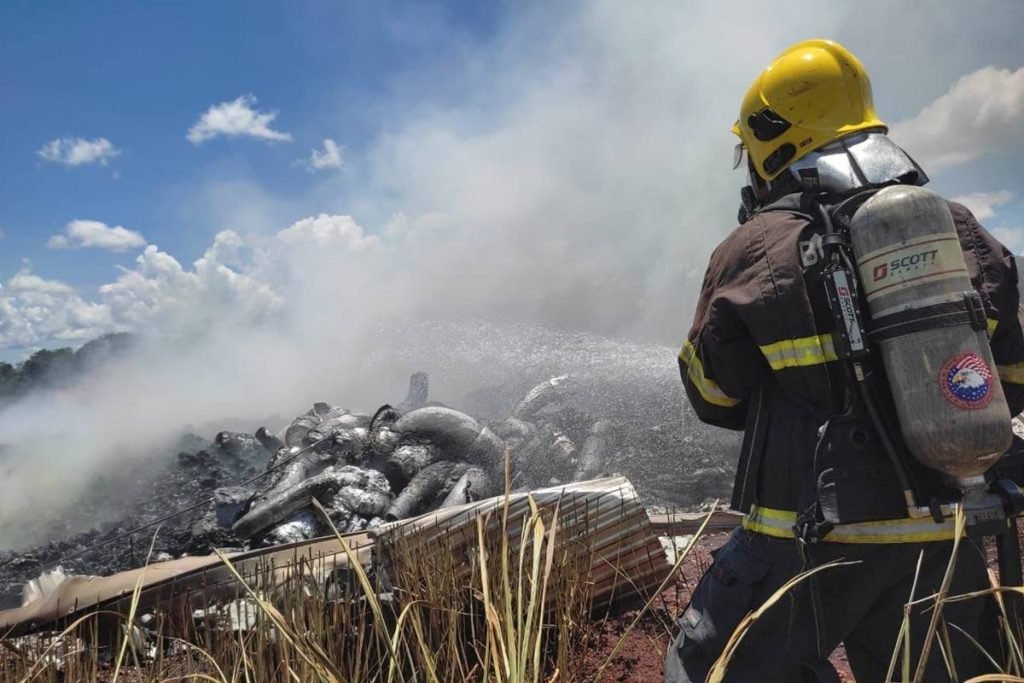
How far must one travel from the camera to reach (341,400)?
20.3 metres

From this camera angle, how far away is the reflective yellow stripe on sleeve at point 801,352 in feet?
Answer: 5.41

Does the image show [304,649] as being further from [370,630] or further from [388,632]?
[370,630]

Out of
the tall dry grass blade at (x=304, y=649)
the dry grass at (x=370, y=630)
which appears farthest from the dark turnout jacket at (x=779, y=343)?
the tall dry grass blade at (x=304, y=649)

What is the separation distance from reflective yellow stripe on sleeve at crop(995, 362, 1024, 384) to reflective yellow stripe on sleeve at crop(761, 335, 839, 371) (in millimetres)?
642

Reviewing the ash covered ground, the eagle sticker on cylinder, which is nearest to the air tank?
the eagle sticker on cylinder

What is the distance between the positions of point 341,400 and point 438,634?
1856cm

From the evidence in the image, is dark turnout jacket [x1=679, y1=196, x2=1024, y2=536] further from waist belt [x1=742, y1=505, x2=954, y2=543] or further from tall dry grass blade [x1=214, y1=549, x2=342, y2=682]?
tall dry grass blade [x1=214, y1=549, x2=342, y2=682]

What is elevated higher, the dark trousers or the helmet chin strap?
the helmet chin strap

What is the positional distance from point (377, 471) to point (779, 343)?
5.96 meters

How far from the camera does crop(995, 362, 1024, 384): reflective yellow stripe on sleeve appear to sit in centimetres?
189

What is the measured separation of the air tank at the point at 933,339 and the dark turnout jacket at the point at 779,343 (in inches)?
5.2

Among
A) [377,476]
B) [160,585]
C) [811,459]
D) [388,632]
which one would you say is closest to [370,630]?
[388,632]

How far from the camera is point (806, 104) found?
2.04 metres

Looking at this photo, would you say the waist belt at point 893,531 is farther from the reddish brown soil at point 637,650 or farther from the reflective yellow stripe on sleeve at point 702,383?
the reddish brown soil at point 637,650
